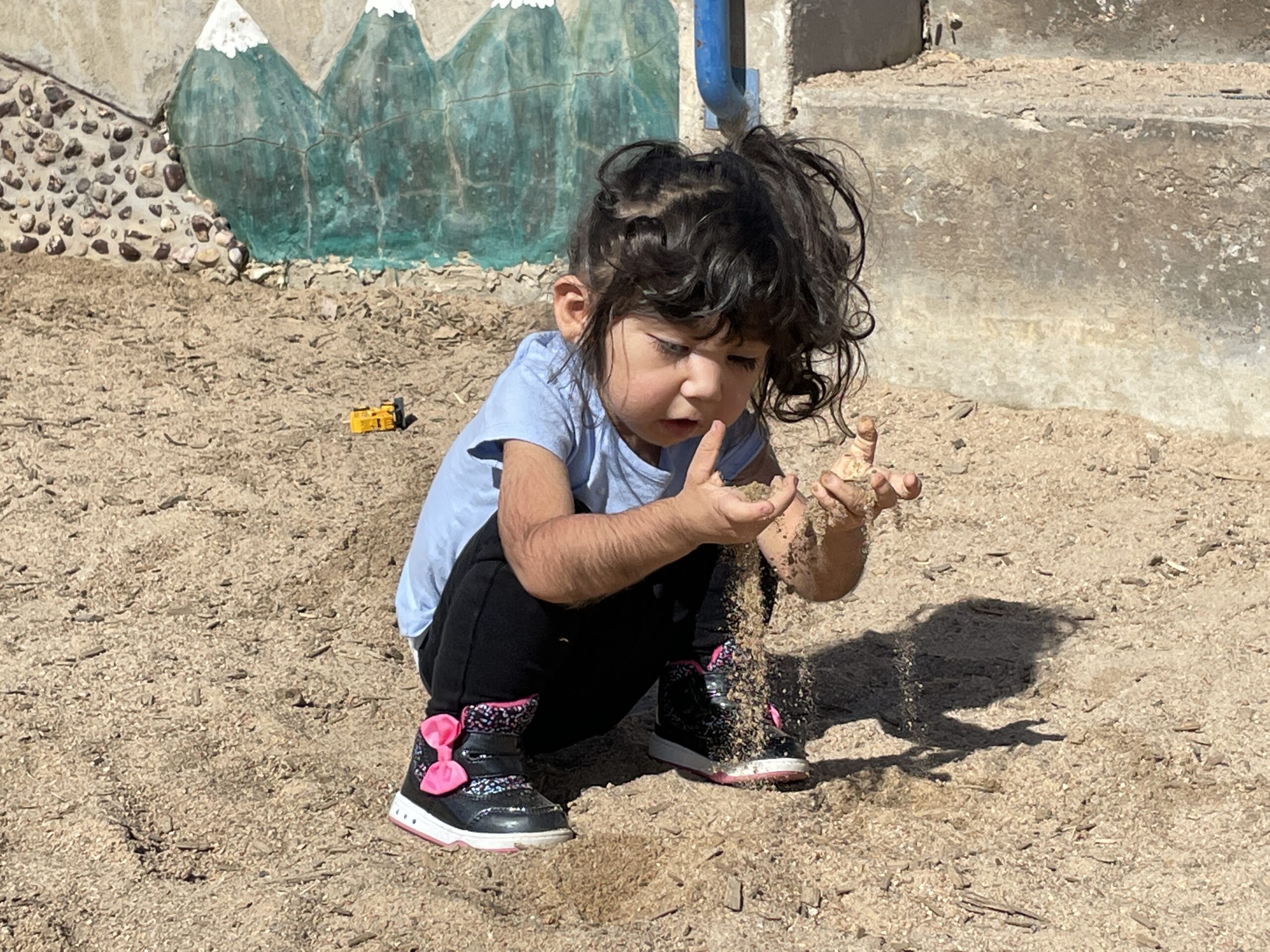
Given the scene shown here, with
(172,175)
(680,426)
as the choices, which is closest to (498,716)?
(680,426)

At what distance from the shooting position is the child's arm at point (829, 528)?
200 cm

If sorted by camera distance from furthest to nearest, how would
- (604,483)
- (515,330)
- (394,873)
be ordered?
(515,330) → (604,483) → (394,873)

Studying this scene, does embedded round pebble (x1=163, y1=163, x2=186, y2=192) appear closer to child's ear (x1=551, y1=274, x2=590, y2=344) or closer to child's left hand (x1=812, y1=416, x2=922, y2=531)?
child's ear (x1=551, y1=274, x2=590, y2=344)

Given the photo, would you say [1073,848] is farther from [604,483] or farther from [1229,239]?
[1229,239]

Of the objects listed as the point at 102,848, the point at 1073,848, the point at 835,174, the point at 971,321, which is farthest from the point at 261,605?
the point at 971,321

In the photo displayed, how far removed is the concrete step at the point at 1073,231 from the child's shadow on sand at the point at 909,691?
866mm

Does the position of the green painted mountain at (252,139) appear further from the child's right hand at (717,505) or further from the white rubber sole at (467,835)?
the child's right hand at (717,505)

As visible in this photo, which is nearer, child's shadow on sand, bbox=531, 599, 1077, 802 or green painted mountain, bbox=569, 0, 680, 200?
child's shadow on sand, bbox=531, 599, 1077, 802

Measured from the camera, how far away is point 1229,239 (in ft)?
11.0

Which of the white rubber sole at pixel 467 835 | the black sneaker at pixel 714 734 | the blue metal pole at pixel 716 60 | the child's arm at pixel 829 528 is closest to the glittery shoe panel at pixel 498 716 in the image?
the white rubber sole at pixel 467 835

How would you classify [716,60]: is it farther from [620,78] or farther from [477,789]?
[477,789]

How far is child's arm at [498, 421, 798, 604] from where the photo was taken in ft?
6.02

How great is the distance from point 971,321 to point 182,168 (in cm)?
263

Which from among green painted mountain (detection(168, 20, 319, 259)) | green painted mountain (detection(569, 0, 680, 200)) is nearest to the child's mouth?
green painted mountain (detection(569, 0, 680, 200))
